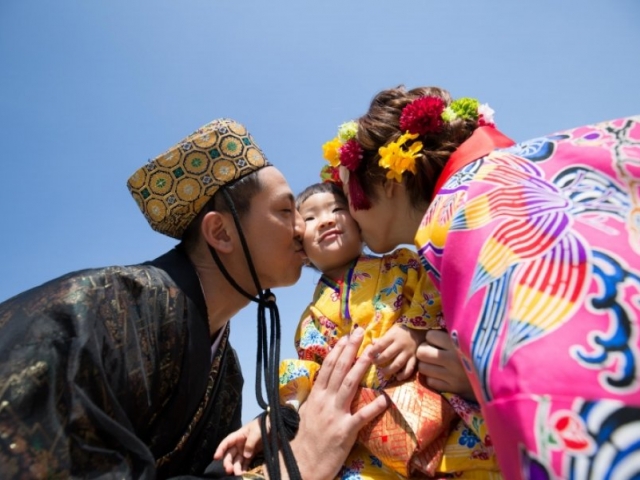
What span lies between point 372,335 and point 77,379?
151cm

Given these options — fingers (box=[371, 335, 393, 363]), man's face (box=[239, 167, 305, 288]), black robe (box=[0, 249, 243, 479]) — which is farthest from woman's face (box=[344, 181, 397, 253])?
black robe (box=[0, 249, 243, 479])

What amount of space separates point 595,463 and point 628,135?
3.57 feet

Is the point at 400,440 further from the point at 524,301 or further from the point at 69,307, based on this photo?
the point at 69,307

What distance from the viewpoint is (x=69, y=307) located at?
244 cm

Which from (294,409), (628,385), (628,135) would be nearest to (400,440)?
(294,409)

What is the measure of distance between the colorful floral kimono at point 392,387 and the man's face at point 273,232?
268 millimetres

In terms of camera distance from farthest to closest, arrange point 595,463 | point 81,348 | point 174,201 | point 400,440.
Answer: point 174,201, point 400,440, point 81,348, point 595,463

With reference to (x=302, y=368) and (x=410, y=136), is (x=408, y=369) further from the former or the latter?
(x=410, y=136)

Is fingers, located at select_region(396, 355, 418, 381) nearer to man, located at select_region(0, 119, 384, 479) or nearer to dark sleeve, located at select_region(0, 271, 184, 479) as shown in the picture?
man, located at select_region(0, 119, 384, 479)

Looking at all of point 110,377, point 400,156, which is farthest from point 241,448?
point 400,156

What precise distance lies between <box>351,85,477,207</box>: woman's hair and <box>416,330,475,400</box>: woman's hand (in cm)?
84

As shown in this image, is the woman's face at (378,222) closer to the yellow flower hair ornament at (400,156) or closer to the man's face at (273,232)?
the yellow flower hair ornament at (400,156)

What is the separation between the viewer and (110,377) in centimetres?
248

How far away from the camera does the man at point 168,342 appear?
7.24 feet
